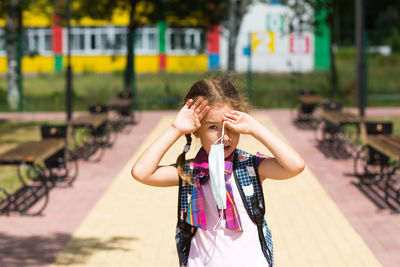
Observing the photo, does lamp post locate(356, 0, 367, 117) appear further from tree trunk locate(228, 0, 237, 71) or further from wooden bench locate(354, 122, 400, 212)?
tree trunk locate(228, 0, 237, 71)

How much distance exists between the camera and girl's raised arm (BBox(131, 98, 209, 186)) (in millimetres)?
2949

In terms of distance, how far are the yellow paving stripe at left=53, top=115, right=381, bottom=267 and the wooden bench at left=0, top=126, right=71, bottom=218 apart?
0.72 meters

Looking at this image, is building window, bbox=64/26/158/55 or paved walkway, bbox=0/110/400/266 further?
building window, bbox=64/26/158/55

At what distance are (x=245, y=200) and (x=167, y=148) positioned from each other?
0.40 meters

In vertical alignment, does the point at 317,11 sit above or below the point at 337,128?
above

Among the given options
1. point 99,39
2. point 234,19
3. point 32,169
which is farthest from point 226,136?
point 99,39

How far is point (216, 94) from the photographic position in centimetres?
298

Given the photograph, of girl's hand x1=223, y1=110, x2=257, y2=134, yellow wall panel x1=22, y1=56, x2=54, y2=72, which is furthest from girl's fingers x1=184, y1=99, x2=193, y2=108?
yellow wall panel x1=22, y1=56, x2=54, y2=72

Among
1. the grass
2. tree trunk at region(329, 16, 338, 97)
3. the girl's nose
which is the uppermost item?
tree trunk at region(329, 16, 338, 97)

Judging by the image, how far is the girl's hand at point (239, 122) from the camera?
9.50ft

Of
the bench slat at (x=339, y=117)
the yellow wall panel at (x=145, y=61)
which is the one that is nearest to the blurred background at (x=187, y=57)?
the bench slat at (x=339, y=117)

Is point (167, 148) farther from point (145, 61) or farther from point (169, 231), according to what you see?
point (145, 61)

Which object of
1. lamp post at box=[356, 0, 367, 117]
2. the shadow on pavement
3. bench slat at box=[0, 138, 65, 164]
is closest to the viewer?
the shadow on pavement

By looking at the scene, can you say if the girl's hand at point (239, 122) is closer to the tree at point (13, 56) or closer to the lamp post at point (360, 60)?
the lamp post at point (360, 60)
